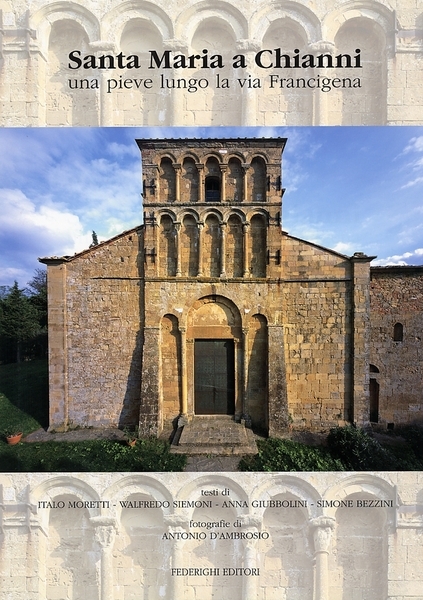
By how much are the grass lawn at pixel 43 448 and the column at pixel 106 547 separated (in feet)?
2.37

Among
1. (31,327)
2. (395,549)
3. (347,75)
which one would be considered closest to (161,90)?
(347,75)

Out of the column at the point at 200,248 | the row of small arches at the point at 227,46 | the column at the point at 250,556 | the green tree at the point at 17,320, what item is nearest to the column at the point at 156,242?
the column at the point at 200,248

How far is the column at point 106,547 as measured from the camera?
13.8 ft

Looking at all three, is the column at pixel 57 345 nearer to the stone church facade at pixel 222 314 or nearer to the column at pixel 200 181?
the stone church facade at pixel 222 314

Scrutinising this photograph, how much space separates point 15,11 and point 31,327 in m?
5.24

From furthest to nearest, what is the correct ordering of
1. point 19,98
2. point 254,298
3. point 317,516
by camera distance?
point 254,298
point 19,98
point 317,516

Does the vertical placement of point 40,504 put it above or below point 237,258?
below

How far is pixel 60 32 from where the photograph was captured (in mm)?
4555

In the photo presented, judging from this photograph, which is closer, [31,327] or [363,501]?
[363,501]

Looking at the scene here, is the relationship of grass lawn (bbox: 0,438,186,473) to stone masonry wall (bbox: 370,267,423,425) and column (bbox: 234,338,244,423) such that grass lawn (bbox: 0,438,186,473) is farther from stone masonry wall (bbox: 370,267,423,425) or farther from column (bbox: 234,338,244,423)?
stone masonry wall (bbox: 370,267,423,425)

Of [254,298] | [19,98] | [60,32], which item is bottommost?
[254,298]

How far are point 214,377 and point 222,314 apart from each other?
1.41 metres

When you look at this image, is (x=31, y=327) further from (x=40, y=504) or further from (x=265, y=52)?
(x=265, y=52)

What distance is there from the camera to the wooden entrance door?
239 inches
